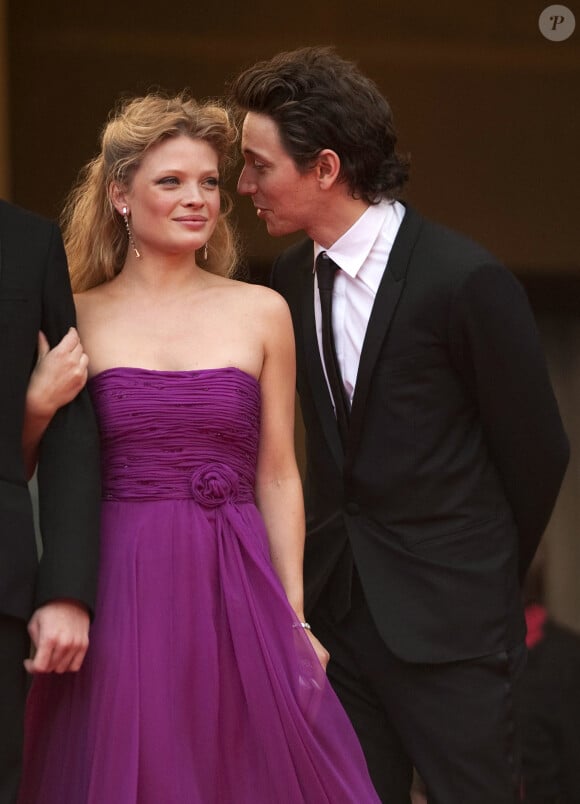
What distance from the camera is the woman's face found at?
295 centimetres

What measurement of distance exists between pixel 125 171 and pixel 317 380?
1.75 feet

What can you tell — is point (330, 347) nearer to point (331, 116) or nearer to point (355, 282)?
point (355, 282)

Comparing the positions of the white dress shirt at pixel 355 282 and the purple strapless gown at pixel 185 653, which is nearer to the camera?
the purple strapless gown at pixel 185 653

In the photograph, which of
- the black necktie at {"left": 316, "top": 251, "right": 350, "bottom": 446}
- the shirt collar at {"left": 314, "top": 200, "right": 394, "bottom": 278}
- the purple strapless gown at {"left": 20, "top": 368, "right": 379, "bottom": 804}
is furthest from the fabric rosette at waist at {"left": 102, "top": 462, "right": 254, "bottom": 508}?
the shirt collar at {"left": 314, "top": 200, "right": 394, "bottom": 278}

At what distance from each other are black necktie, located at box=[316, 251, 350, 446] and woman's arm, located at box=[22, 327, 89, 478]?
61 centimetres

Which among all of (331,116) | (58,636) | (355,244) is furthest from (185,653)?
(331,116)

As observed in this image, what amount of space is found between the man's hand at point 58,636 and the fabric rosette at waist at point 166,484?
28 cm

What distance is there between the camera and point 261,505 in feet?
9.75

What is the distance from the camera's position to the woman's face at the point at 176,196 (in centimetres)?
295

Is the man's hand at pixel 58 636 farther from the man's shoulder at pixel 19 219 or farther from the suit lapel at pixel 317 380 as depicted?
the suit lapel at pixel 317 380

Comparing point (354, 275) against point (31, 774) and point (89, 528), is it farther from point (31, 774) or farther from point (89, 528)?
point (31, 774)

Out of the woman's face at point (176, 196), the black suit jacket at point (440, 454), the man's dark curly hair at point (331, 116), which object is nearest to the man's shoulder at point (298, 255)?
the man's dark curly hair at point (331, 116)

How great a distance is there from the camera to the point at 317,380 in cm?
317

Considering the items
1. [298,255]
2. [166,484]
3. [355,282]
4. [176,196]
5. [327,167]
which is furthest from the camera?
[298,255]
